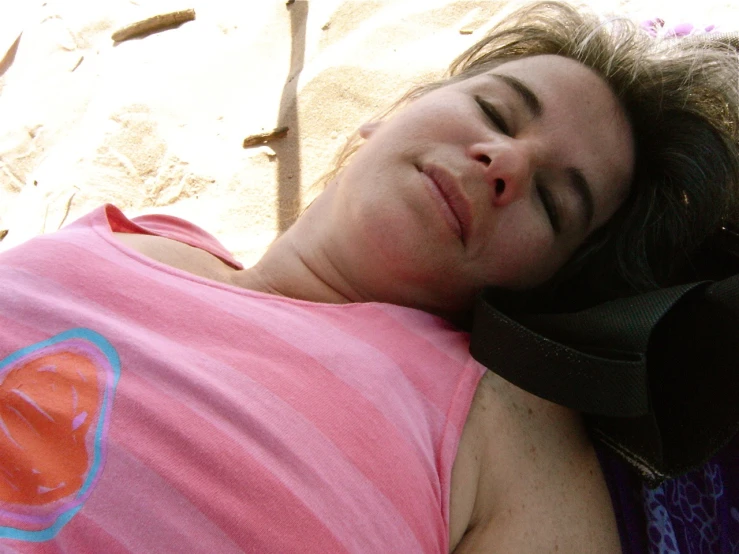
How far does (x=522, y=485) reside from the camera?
961mm

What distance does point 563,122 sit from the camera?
1.13 meters

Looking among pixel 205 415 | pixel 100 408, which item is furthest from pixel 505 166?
pixel 100 408

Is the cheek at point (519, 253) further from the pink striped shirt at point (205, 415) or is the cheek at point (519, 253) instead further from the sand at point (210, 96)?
the sand at point (210, 96)

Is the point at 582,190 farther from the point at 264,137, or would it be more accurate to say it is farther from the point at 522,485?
the point at 264,137

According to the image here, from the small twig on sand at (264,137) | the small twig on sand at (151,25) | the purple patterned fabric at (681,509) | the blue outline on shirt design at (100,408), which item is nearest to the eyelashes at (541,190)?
the purple patterned fabric at (681,509)

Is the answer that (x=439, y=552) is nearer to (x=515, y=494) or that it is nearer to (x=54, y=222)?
(x=515, y=494)

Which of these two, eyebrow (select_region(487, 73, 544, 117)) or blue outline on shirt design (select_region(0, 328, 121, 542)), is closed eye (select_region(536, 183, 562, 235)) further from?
blue outline on shirt design (select_region(0, 328, 121, 542))

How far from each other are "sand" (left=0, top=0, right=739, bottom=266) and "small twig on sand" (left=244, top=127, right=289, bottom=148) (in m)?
0.02

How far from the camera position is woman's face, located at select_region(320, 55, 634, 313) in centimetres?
106

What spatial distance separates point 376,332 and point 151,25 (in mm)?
2074

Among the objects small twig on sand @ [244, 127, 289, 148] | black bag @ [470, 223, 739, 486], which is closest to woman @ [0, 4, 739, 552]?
black bag @ [470, 223, 739, 486]

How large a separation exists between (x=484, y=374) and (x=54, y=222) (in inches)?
58.0

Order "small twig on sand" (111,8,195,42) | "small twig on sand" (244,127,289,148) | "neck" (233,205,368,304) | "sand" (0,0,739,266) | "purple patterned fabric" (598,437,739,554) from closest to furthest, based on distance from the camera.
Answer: "purple patterned fabric" (598,437,739,554) → "neck" (233,205,368,304) → "sand" (0,0,739,266) → "small twig on sand" (244,127,289,148) → "small twig on sand" (111,8,195,42)

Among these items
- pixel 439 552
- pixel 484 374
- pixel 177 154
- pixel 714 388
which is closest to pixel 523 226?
pixel 484 374
